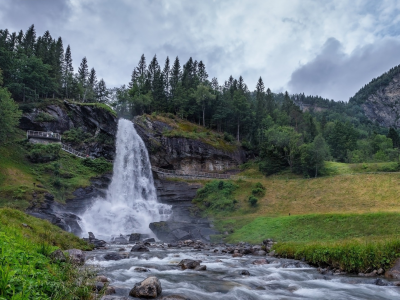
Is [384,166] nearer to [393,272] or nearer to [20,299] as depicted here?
[393,272]

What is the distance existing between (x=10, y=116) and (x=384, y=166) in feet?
206

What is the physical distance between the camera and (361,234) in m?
19.2

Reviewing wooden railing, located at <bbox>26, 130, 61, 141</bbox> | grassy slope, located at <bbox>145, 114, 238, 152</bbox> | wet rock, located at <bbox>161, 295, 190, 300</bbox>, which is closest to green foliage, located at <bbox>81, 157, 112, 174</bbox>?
wooden railing, located at <bbox>26, 130, 61, 141</bbox>

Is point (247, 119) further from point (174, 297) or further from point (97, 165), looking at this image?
point (174, 297)

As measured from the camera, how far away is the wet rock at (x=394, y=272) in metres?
10.6

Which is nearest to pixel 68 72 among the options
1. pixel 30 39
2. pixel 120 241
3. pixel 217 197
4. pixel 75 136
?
pixel 30 39

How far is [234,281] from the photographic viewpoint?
10852 millimetres

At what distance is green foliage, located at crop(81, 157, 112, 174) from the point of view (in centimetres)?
4362

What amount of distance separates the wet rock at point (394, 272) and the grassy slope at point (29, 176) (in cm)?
3040

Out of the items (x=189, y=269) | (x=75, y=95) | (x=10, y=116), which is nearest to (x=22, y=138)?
(x=10, y=116)

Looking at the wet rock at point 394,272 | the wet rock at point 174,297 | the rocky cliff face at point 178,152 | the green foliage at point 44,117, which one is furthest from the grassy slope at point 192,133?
the wet rock at point 174,297

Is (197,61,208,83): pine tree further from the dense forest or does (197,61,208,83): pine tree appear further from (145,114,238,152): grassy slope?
(145,114,238,152): grassy slope

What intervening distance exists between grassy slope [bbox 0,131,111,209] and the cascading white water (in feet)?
14.1

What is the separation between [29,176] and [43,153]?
568cm
